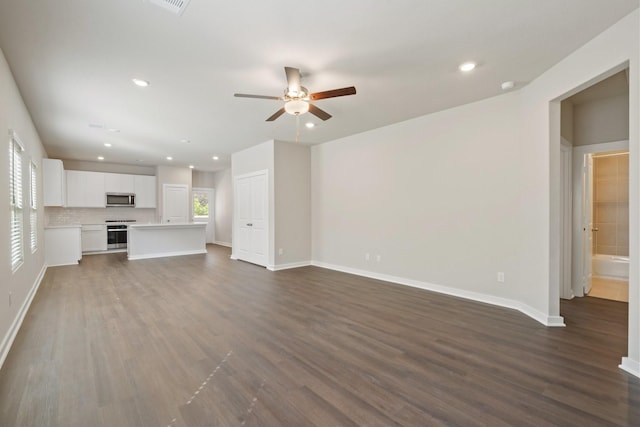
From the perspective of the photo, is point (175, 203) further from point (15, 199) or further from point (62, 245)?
point (15, 199)

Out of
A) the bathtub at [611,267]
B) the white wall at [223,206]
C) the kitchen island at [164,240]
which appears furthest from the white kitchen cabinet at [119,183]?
the bathtub at [611,267]

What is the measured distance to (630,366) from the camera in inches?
88.6

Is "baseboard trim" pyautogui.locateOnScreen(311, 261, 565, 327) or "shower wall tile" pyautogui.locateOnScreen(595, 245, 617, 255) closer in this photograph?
"baseboard trim" pyautogui.locateOnScreen(311, 261, 565, 327)

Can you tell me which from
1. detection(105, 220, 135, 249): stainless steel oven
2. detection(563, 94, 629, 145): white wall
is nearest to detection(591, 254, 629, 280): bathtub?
detection(563, 94, 629, 145): white wall

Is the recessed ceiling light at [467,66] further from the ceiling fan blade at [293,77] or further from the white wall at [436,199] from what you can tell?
the ceiling fan blade at [293,77]

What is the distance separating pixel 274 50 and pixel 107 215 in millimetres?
9009

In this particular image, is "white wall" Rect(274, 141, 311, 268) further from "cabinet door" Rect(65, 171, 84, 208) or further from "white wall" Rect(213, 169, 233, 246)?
"cabinet door" Rect(65, 171, 84, 208)

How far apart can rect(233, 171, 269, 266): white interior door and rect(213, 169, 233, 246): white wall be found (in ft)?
9.38

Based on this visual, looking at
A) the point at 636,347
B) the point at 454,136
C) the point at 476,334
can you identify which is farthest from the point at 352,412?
the point at 454,136

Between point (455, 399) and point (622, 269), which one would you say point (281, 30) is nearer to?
point (455, 399)

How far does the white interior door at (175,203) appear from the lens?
9.45 metres

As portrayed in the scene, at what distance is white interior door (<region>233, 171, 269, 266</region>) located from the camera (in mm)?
6527

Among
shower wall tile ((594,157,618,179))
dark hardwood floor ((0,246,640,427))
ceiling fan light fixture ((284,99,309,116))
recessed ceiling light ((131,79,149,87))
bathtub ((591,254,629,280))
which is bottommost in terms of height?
dark hardwood floor ((0,246,640,427))

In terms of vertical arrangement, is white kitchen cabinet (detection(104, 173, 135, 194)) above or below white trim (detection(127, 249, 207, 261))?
above
